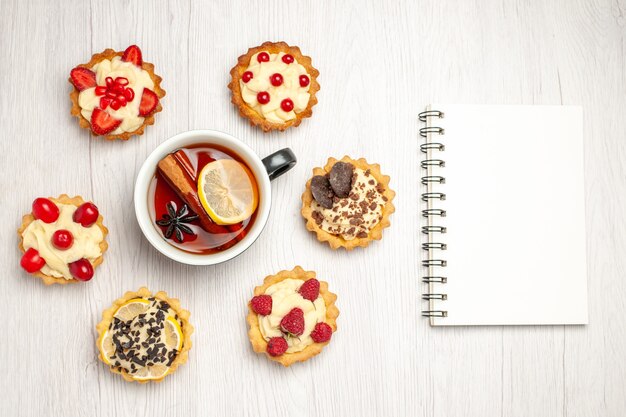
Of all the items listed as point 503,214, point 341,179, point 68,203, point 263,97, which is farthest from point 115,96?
point 503,214

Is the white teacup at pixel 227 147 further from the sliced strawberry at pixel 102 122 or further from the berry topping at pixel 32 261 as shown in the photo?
the berry topping at pixel 32 261

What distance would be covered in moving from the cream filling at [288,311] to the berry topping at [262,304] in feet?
0.08

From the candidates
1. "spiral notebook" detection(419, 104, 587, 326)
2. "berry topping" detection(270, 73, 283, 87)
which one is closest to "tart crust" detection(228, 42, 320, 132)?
"berry topping" detection(270, 73, 283, 87)

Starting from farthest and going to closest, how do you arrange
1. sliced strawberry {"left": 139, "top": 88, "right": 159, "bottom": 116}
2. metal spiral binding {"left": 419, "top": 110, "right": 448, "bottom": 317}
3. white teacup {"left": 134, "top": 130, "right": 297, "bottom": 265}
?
metal spiral binding {"left": 419, "top": 110, "right": 448, "bottom": 317} → sliced strawberry {"left": 139, "top": 88, "right": 159, "bottom": 116} → white teacup {"left": 134, "top": 130, "right": 297, "bottom": 265}

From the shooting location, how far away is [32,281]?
2021mm

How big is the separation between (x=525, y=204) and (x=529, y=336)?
20.0 inches

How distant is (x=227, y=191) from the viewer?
1863 mm

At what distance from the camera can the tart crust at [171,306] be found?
1939 mm

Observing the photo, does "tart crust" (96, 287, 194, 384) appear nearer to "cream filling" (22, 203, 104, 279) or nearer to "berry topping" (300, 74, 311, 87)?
"cream filling" (22, 203, 104, 279)

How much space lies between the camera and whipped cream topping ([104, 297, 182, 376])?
74.7 inches

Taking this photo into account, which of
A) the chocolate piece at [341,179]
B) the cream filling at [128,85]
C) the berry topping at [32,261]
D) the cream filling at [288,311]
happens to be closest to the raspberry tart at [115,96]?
the cream filling at [128,85]

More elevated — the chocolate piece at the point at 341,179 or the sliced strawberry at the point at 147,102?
the sliced strawberry at the point at 147,102

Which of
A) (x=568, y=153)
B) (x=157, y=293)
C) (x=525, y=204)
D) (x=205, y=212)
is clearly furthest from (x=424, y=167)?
(x=157, y=293)

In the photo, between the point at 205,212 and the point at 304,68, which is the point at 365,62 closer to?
the point at 304,68
